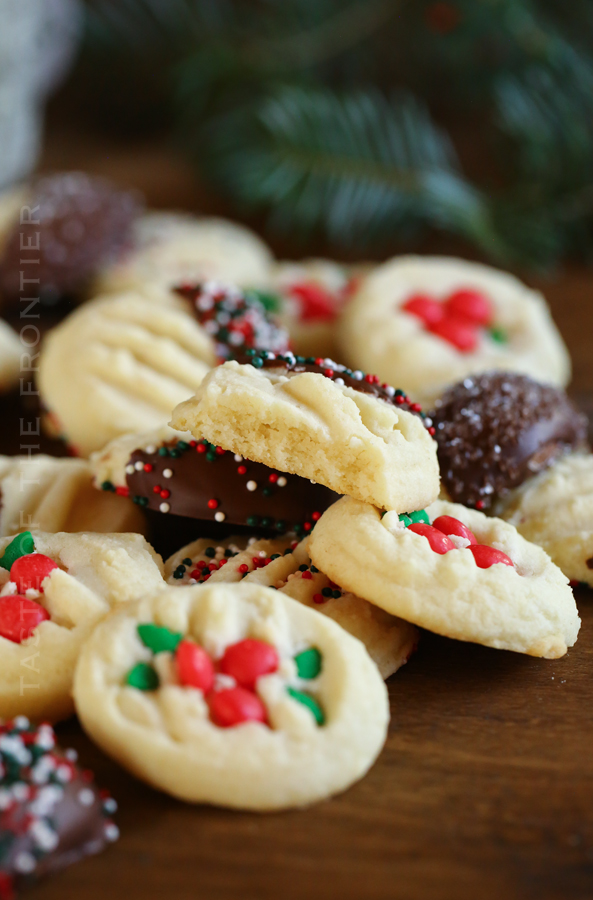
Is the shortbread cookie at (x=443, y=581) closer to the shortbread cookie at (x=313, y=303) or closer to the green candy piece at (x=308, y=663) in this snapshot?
the green candy piece at (x=308, y=663)

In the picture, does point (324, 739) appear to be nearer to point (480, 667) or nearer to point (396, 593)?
point (396, 593)

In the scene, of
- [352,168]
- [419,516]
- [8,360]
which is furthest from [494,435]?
[352,168]

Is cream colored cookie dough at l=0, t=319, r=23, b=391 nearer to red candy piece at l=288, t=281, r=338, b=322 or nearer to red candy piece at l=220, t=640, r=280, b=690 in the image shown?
red candy piece at l=288, t=281, r=338, b=322

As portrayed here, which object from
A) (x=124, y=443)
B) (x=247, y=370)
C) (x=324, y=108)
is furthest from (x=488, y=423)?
(x=324, y=108)

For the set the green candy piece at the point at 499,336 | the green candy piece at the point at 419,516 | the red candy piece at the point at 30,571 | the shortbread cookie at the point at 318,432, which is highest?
the shortbread cookie at the point at 318,432

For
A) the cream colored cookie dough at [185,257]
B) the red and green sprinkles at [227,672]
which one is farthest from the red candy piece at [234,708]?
the cream colored cookie dough at [185,257]

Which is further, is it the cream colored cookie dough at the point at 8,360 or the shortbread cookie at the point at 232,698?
the cream colored cookie dough at the point at 8,360

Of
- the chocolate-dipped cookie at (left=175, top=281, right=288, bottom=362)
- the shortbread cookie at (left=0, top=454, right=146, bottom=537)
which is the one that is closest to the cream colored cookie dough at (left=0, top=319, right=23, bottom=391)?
the chocolate-dipped cookie at (left=175, top=281, right=288, bottom=362)
